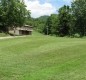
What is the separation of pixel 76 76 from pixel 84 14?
8422cm

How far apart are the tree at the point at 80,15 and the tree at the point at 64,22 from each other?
138 inches

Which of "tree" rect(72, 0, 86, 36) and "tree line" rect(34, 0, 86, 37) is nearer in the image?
"tree" rect(72, 0, 86, 36)

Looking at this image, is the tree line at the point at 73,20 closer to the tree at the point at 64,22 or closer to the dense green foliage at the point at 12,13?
the tree at the point at 64,22

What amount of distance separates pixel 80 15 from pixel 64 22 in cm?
843

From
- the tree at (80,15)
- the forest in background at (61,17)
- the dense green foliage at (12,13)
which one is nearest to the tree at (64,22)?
the forest in background at (61,17)

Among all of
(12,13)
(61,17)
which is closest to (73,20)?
(61,17)

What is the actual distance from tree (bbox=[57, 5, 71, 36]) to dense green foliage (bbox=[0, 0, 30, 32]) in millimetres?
22042

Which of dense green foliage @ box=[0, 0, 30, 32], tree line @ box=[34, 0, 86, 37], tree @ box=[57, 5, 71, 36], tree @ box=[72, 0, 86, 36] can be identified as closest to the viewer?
dense green foliage @ box=[0, 0, 30, 32]

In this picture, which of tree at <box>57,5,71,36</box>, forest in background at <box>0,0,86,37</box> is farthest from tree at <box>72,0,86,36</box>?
tree at <box>57,5,71,36</box>

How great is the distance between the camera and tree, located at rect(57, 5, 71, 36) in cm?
10244

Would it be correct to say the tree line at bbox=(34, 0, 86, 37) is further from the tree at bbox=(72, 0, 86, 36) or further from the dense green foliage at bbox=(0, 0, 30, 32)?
the dense green foliage at bbox=(0, 0, 30, 32)

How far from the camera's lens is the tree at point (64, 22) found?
10244cm

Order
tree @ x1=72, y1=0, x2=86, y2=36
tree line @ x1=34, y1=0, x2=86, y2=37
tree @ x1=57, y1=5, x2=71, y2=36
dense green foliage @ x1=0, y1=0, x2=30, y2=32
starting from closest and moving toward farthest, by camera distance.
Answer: dense green foliage @ x1=0, y1=0, x2=30, y2=32 < tree @ x1=72, y1=0, x2=86, y2=36 < tree line @ x1=34, y1=0, x2=86, y2=37 < tree @ x1=57, y1=5, x2=71, y2=36

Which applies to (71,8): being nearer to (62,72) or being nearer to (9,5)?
(9,5)
